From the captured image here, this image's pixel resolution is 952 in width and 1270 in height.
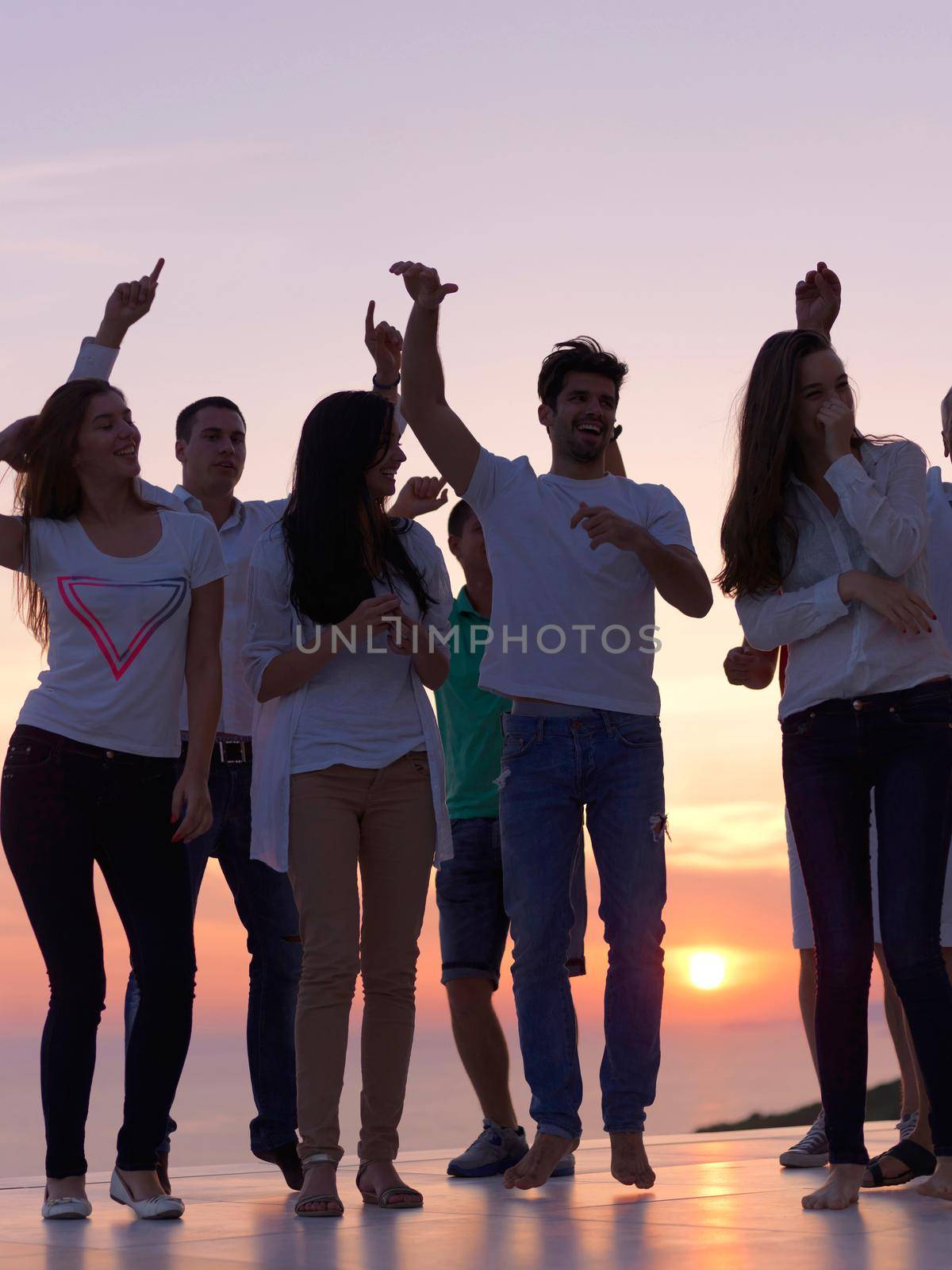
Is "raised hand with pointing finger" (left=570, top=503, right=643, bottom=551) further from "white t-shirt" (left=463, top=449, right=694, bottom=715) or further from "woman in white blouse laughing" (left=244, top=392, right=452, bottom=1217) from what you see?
"woman in white blouse laughing" (left=244, top=392, right=452, bottom=1217)

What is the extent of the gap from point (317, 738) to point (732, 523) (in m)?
1.27

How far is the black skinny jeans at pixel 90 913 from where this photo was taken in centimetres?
398

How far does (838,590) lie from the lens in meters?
3.92

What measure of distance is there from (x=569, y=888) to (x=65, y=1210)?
1.59 m

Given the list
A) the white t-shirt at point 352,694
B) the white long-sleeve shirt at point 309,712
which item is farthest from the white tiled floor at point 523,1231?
the white t-shirt at point 352,694

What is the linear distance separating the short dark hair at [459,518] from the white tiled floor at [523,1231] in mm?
2236

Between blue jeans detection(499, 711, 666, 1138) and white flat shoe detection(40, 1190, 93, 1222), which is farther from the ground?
blue jeans detection(499, 711, 666, 1138)

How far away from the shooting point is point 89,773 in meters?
4.01

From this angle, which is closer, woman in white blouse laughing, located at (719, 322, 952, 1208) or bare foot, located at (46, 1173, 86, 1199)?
woman in white blouse laughing, located at (719, 322, 952, 1208)

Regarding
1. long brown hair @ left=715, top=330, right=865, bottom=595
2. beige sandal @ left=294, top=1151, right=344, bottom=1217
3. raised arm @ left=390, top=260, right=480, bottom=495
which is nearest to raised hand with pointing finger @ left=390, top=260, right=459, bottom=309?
raised arm @ left=390, top=260, right=480, bottom=495

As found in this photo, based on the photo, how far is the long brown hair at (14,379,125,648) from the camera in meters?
4.28

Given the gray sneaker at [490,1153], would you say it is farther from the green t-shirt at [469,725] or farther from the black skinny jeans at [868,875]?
the black skinny jeans at [868,875]

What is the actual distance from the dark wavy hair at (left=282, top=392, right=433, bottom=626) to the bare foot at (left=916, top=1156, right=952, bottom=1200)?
200 centimetres

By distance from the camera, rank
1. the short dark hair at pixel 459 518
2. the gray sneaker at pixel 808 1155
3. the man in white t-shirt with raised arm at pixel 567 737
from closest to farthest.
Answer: the man in white t-shirt with raised arm at pixel 567 737 → the gray sneaker at pixel 808 1155 → the short dark hair at pixel 459 518
